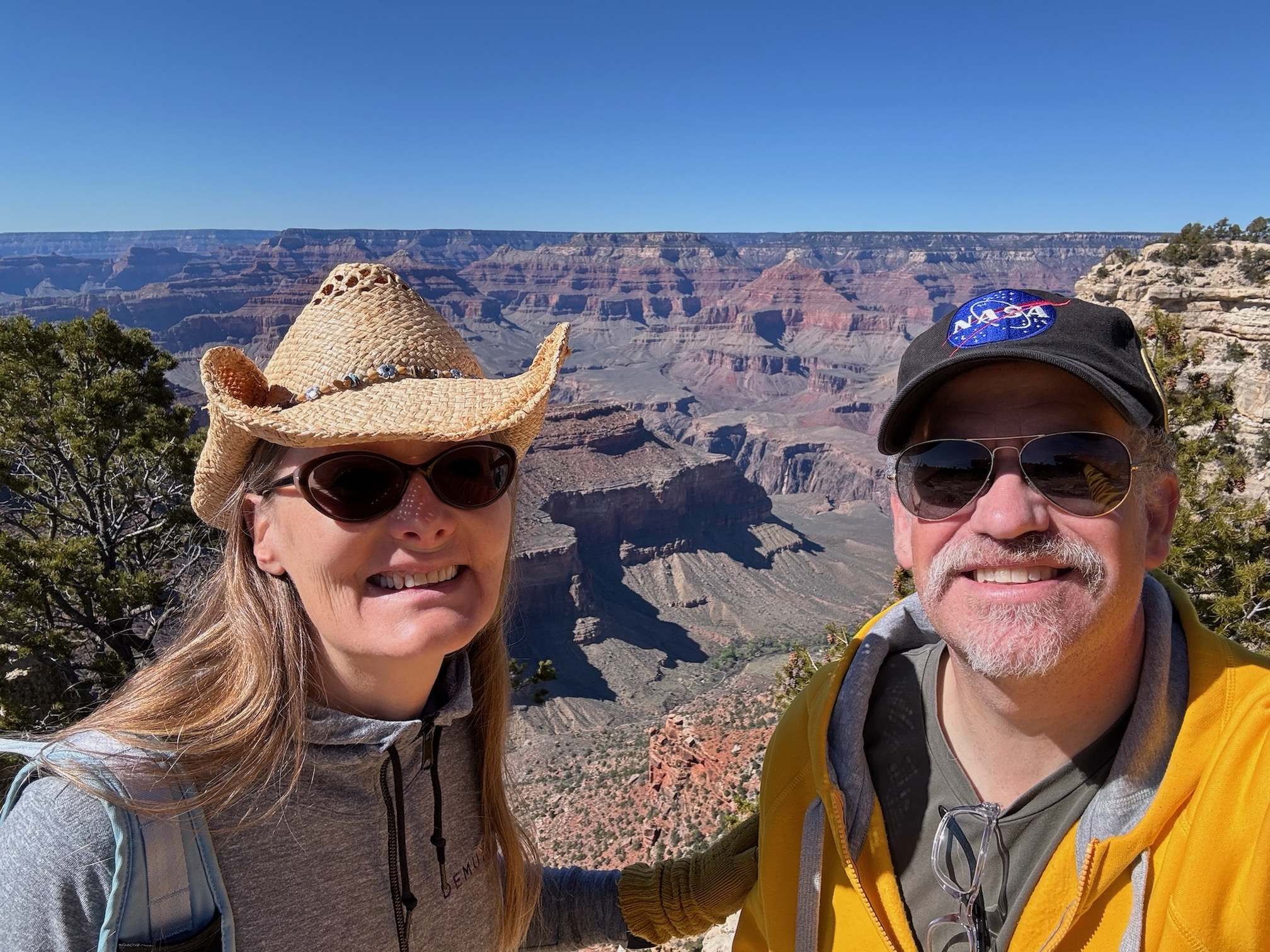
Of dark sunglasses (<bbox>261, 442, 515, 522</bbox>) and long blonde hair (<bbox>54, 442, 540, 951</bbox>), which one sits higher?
dark sunglasses (<bbox>261, 442, 515, 522</bbox>)

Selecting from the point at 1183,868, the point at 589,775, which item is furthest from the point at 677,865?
the point at 589,775

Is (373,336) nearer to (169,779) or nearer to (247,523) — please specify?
(247,523)

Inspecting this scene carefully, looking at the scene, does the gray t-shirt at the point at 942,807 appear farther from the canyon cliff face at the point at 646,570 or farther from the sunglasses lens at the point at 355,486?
the canyon cliff face at the point at 646,570

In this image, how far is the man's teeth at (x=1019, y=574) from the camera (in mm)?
2033

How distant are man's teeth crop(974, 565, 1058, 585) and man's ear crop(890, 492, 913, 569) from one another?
12.8 inches

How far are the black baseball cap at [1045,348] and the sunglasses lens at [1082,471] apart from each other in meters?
0.11

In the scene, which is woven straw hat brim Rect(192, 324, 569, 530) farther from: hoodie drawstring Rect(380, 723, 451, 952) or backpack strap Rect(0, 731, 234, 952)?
hoodie drawstring Rect(380, 723, 451, 952)

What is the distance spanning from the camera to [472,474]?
229 centimetres

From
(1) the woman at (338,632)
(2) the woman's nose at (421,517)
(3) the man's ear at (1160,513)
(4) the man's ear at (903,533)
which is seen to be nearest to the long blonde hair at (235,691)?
(1) the woman at (338,632)

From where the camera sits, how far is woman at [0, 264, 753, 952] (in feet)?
6.49

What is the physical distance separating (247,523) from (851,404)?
136976mm

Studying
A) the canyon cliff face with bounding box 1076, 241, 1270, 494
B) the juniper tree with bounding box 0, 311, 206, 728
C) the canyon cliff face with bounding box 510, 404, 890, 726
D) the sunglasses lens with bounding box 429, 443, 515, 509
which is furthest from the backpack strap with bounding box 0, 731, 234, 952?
the canyon cliff face with bounding box 510, 404, 890, 726

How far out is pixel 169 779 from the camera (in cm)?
184

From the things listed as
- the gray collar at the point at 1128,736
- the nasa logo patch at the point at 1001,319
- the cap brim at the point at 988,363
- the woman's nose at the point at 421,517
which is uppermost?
the nasa logo patch at the point at 1001,319
